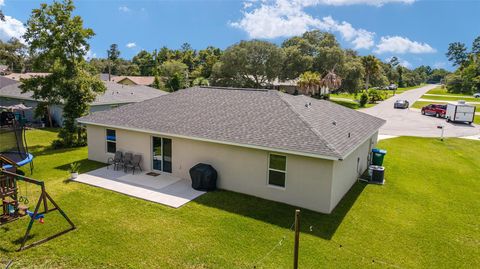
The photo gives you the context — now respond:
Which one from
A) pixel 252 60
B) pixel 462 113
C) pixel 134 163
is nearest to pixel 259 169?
pixel 134 163

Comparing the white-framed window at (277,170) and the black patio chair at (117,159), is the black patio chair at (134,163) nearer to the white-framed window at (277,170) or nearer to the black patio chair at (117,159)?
the black patio chair at (117,159)

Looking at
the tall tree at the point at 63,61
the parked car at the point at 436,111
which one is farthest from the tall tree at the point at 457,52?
the tall tree at the point at 63,61

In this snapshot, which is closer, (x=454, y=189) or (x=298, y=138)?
(x=298, y=138)

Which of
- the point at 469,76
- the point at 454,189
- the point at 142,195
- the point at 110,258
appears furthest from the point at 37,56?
the point at 469,76

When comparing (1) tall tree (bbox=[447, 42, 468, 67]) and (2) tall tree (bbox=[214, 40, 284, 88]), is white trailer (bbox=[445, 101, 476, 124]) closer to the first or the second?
(2) tall tree (bbox=[214, 40, 284, 88])

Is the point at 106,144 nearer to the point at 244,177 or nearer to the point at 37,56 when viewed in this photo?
the point at 244,177

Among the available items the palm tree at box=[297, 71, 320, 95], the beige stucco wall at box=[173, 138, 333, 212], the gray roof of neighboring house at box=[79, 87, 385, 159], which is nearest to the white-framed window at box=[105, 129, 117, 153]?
the gray roof of neighboring house at box=[79, 87, 385, 159]
